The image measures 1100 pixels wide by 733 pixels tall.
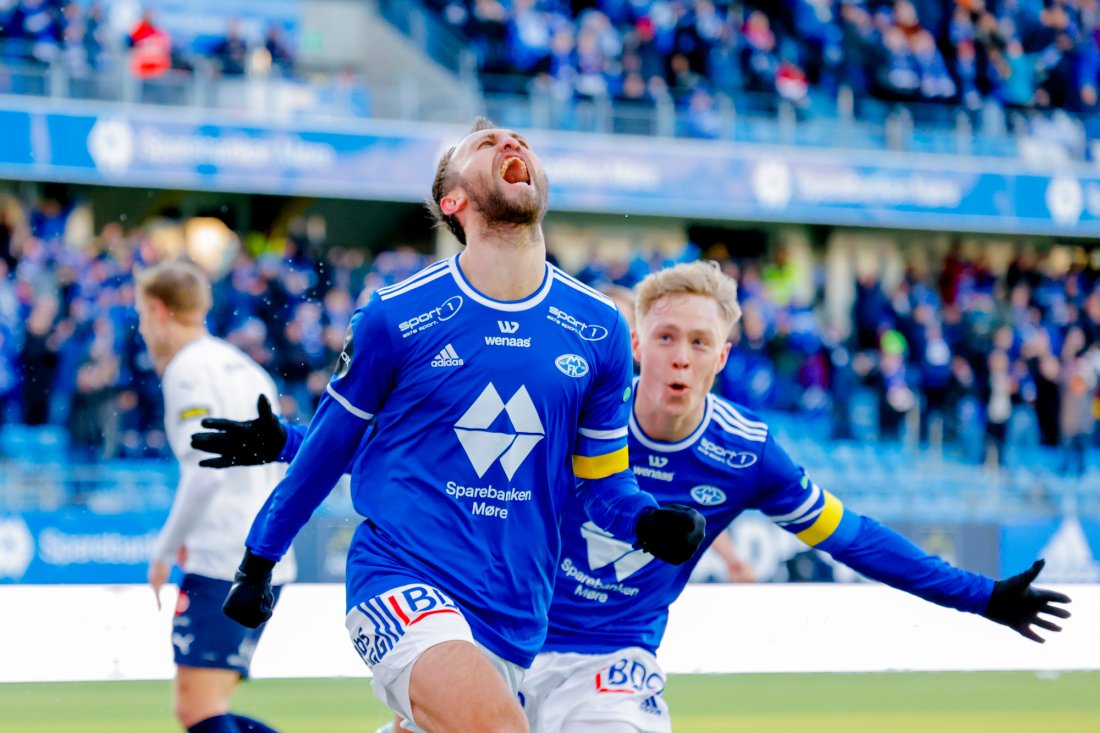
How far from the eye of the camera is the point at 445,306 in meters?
4.18

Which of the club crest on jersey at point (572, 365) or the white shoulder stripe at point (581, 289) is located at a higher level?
the white shoulder stripe at point (581, 289)

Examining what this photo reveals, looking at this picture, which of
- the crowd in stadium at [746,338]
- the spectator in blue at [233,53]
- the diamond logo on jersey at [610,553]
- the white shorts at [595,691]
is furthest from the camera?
the spectator in blue at [233,53]

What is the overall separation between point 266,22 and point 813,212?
335 inches

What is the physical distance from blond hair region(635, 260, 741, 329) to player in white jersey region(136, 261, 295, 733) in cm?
141

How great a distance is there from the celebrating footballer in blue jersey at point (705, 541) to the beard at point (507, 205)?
1106 millimetres

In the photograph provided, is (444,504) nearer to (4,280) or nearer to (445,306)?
(445,306)

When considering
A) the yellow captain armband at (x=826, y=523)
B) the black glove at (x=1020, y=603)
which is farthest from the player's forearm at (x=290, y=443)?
the black glove at (x=1020, y=603)

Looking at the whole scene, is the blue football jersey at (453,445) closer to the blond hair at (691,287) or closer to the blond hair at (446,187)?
the blond hair at (446,187)

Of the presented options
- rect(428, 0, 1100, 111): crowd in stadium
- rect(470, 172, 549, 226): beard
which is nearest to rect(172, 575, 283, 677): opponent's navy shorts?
rect(470, 172, 549, 226): beard

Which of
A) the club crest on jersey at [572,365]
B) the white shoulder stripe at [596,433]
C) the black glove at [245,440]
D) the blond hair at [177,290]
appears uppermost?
the blond hair at [177,290]

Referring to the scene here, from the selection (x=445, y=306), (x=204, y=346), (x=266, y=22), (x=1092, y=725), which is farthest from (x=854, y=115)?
(x=445, y=306)

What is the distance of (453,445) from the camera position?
4168 mm

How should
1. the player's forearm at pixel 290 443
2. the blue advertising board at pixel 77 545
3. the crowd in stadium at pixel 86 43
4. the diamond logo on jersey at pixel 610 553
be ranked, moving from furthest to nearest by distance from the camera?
the crowd in stadium at pixel 86 43 < the blue advertising board at pixel 77 545 < the diamond logo on jersey at pixel 610 553 < the player's forearm at pixel 290 443

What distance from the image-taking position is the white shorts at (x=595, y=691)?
4.93 metres
